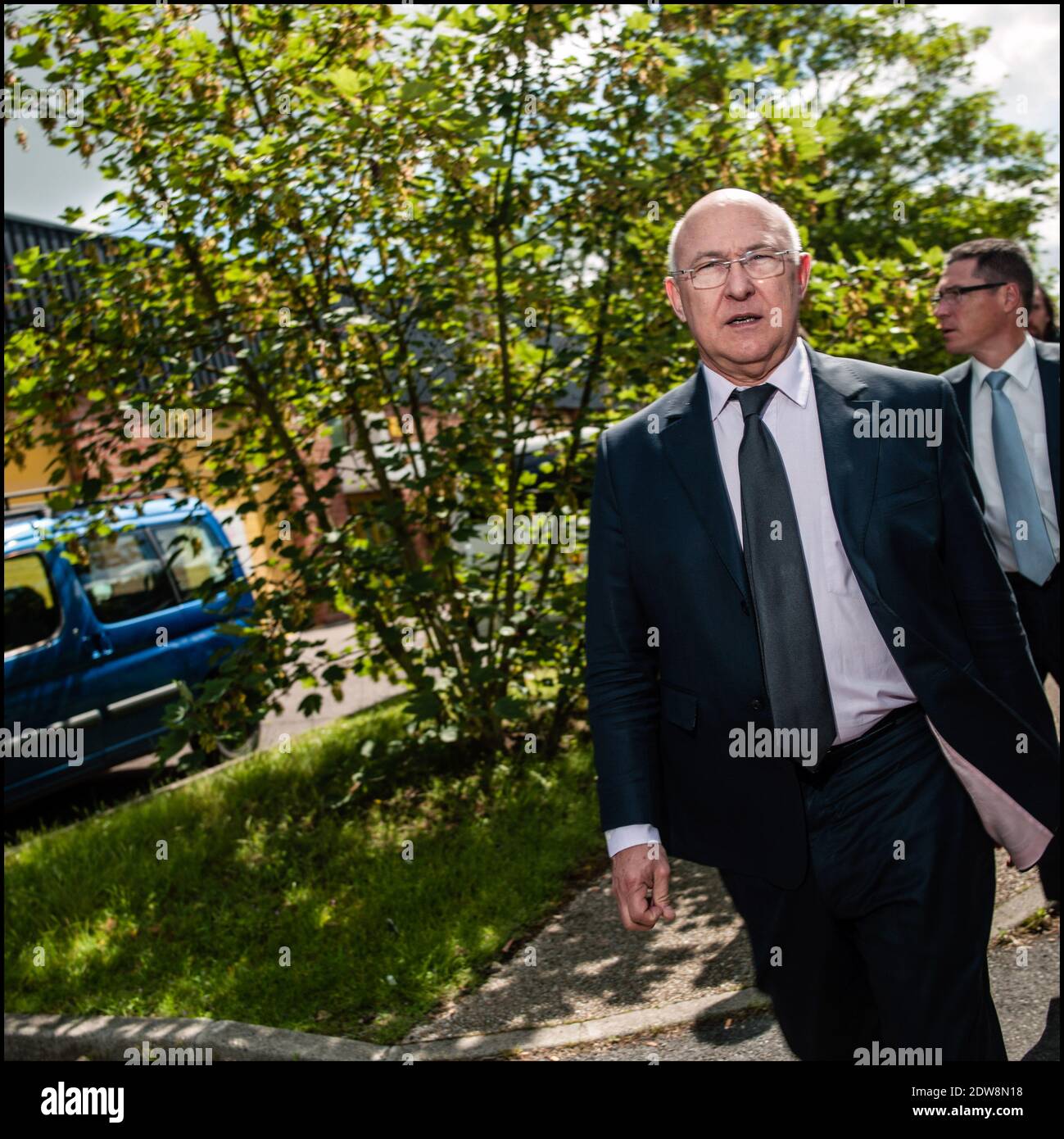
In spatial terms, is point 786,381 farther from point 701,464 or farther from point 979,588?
point 979,588

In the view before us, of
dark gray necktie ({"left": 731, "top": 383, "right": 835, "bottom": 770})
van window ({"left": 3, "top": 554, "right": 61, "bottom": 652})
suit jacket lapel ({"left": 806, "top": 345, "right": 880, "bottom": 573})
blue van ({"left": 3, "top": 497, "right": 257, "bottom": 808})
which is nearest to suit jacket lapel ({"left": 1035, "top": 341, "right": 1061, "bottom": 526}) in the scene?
suit jacket lapel ({"left": 806, "top": 345, "right": 880, "bottom": 573})

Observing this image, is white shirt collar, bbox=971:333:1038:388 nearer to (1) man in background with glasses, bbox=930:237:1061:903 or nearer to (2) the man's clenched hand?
(1) man in background with glasses, bbox=930:237:1061:903

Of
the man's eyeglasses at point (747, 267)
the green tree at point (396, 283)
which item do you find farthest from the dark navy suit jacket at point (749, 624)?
the green tree at point (396, 283)

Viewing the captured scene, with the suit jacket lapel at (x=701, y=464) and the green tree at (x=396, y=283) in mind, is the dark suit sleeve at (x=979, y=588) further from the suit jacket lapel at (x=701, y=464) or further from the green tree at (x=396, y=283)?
the green tree at (x=396, y=283)

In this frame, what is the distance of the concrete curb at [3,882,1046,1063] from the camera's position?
404cm

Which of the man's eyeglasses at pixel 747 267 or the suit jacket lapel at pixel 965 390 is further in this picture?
the suit jacket lapel at pixel 965 390

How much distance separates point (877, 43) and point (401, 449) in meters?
15.9

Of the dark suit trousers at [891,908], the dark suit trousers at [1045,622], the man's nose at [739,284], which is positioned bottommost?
the dark suit trousers at [891,908]

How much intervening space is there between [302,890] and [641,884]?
3.36 meters

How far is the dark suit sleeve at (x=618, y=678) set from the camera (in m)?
2.63

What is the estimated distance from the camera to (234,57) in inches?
223

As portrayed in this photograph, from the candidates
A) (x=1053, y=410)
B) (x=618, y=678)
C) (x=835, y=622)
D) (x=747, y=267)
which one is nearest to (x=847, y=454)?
(x=835, y=622)

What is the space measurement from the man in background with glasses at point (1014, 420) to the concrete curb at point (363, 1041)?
112cm
